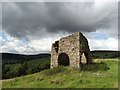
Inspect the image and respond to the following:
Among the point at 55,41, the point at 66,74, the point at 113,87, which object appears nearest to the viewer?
the point at 113,87

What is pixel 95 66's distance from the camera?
29953mm

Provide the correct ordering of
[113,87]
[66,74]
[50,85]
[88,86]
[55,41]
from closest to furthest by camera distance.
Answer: [113,87]
[88,86]
[50,85]
[66,74]
[55,41]

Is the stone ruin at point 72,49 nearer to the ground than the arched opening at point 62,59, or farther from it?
farther from it

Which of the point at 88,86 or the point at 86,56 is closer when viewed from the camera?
the point at 88,86

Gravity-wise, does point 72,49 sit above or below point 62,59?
above

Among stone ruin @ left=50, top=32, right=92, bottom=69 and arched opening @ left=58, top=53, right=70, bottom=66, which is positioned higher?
stone ruin @ left=50, top=32, right=92, bottom=69

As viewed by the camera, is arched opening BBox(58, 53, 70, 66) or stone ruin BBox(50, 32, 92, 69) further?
arched opening BBox(58, 53, 70, 66)

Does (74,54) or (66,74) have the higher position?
(74,54)

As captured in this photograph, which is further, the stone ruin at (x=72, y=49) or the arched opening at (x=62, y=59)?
the arched opening at (x=62, y=59)

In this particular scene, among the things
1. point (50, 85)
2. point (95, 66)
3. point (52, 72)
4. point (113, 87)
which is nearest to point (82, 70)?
point (95, 66)

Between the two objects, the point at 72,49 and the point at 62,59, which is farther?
the point at 62,59

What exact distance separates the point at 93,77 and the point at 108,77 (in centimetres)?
169

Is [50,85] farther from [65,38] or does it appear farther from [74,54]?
[65,38]

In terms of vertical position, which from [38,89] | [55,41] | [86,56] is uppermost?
[55,41]
